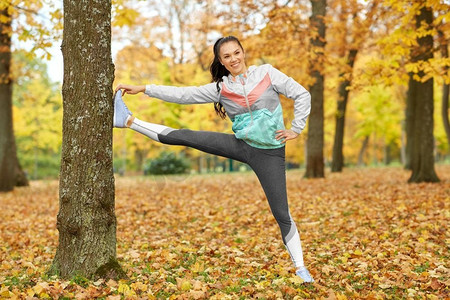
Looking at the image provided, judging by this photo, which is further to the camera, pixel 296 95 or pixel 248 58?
pixel 248 58

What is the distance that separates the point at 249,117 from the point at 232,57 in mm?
577

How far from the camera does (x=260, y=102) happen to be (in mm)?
4027

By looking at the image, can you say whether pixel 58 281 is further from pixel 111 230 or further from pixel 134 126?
pixel 134 126

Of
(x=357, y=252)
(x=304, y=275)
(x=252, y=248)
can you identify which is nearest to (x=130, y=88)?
(x=304, y=275)

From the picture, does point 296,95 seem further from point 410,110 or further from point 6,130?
point 410,110

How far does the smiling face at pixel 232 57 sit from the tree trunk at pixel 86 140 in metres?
1.08

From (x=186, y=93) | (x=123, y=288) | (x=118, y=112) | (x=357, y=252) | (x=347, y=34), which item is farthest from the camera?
(x=347, y=34)

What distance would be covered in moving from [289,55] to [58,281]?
1135 centimetres

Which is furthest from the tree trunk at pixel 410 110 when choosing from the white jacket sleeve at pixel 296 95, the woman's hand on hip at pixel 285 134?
the woman's hand on hip at pixel 285 134

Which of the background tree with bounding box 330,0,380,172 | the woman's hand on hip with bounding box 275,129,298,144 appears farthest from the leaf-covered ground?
the background tree with bounding box 330,0,380,172

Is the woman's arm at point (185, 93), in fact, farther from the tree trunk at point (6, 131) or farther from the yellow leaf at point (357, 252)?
the tree trunk at point (6, 131)

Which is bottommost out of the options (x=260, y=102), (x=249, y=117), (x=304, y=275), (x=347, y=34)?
(x=304, y=275)

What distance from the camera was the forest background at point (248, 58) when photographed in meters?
9.59

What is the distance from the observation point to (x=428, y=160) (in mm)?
11719
